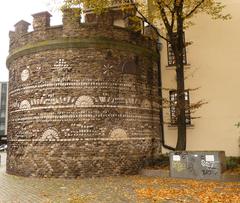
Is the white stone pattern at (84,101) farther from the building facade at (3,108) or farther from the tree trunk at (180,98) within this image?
the building facade at (3,108)

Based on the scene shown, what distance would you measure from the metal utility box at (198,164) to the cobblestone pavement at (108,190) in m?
0.77

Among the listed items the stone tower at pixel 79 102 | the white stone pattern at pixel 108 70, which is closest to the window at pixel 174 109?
the stone tower at pixel 79 102

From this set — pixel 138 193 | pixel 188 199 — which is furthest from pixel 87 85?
pixel 188 199

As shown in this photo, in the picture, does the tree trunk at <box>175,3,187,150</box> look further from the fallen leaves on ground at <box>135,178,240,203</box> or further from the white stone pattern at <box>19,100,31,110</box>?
the white stone pattern at <box>19,100,31,110</box>

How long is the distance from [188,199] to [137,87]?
762cm

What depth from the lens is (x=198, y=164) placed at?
45.7ft

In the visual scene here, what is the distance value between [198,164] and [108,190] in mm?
4652

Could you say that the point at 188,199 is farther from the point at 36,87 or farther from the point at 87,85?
the point at 36,87

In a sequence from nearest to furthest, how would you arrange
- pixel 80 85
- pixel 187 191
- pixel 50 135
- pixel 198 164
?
1. pixel 187 191
2. pixel 198 164
3. pixel 50 135
4. pixel 80 85

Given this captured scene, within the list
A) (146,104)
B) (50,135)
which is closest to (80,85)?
(50,135)

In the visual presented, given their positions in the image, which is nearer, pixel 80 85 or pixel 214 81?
pixel 80 85

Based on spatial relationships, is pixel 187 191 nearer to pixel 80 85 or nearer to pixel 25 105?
pixel 80 85

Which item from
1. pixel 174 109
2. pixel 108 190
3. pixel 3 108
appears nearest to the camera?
pixel 108 190

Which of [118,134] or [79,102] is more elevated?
[79,102]
